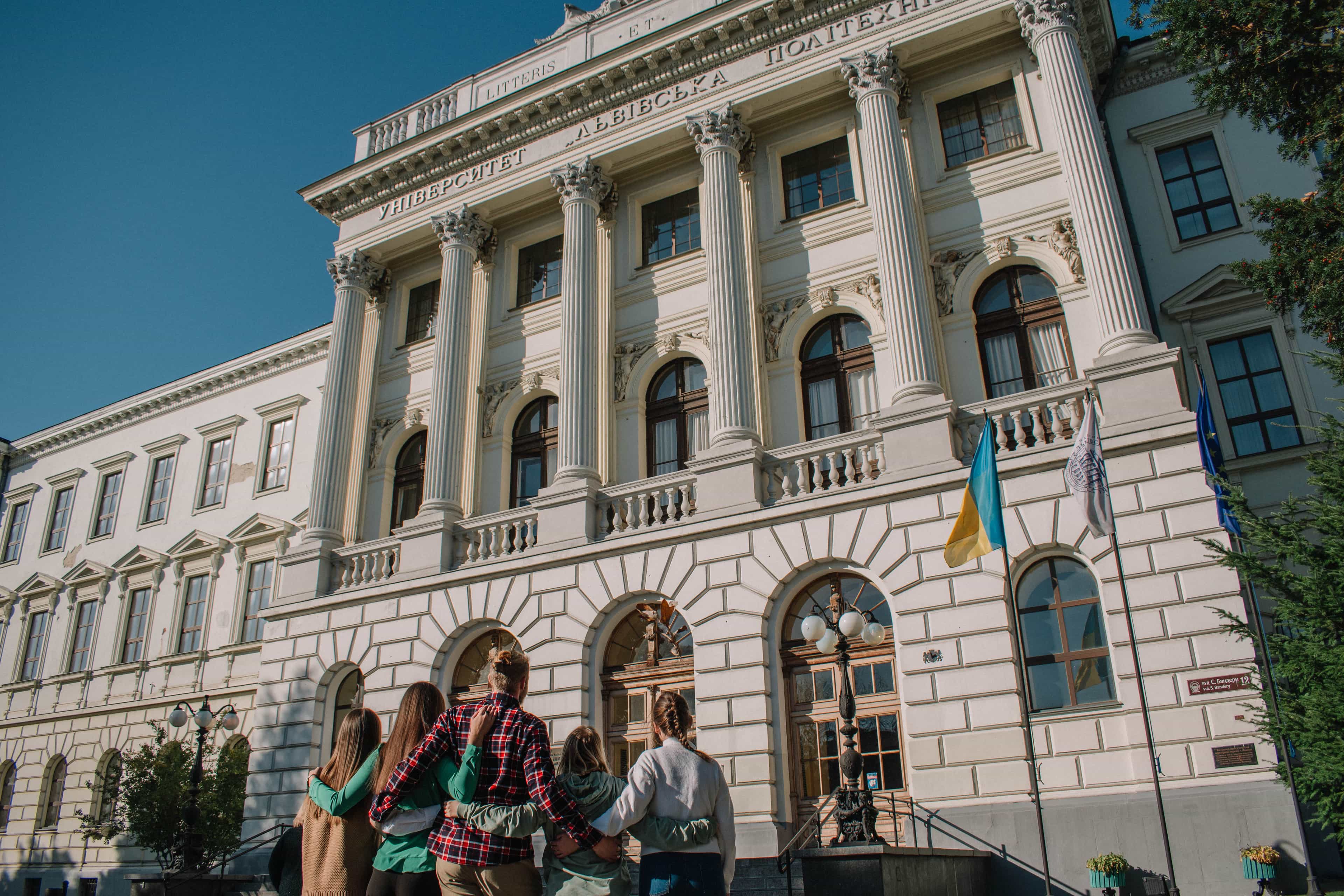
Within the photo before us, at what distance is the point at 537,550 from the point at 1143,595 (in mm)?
10463

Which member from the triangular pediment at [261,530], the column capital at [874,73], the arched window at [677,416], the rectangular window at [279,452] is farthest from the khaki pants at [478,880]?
the rectangular window at [279,452]

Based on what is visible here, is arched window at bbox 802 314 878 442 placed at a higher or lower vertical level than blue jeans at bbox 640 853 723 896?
higher

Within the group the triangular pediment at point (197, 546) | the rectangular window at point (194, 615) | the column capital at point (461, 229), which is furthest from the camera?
the triangular pediment at point (197, 546)

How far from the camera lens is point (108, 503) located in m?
34.6

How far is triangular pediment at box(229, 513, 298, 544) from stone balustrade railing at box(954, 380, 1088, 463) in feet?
62.4

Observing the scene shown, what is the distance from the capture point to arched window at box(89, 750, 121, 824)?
2895cm

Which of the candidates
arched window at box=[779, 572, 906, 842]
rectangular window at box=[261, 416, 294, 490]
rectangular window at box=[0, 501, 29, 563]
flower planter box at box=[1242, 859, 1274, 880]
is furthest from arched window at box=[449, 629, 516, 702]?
rectangular window at box=[0, 501, 29, 563]

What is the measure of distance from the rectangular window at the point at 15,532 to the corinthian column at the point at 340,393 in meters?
19.3

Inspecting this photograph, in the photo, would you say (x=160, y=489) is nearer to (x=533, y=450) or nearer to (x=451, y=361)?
(x=451, y=361)

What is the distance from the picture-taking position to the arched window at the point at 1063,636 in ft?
48.0

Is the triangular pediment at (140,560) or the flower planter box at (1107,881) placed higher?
the triangular pediment at (140,560)

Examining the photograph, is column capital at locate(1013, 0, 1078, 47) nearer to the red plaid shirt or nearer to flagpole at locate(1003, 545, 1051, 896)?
flagpole at locate(1003, 545, 1051, 896)

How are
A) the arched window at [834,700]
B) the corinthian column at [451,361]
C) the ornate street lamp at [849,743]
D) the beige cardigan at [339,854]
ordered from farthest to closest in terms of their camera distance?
the corinthian column at [451,361]
the arched window at [834,700]
the ornate street lamp at [849,743]
the beige cardigan at [339,854]

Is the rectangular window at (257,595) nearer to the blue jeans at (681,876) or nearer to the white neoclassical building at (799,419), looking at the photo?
the white neoclassical building at (799,419)
